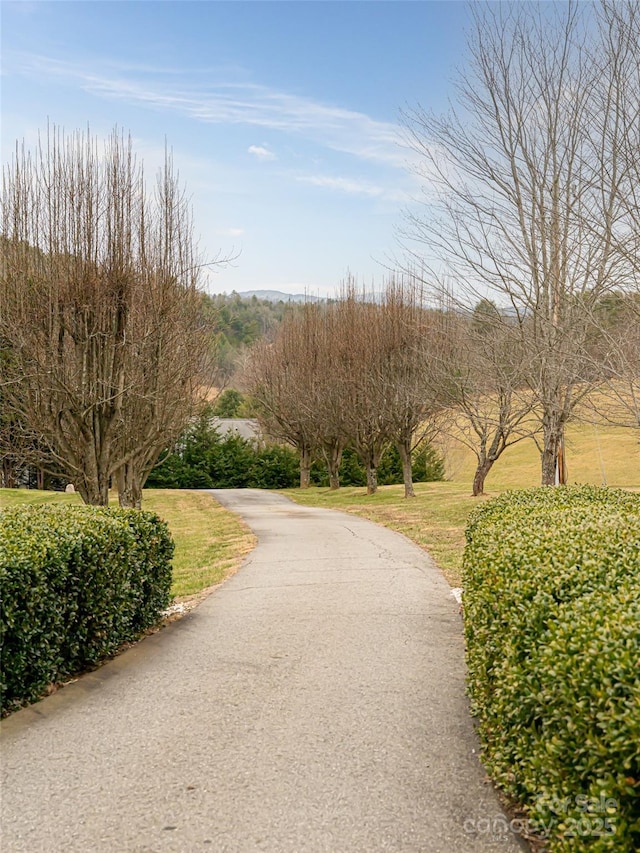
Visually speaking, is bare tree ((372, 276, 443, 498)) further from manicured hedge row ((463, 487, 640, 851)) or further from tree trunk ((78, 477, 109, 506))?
manicured hedge row ((463, 487, 640, 851))

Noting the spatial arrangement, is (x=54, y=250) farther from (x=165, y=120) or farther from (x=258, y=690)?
(x=258, y=690)

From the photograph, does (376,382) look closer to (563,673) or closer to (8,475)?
(8,475)

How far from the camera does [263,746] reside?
4.42 metres

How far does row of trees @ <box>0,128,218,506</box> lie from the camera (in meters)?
12.2

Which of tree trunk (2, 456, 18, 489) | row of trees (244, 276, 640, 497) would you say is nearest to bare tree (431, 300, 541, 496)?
row of trees (244, 276, 640, 497)

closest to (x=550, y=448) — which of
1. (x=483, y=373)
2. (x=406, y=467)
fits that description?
(x=483, y=373)

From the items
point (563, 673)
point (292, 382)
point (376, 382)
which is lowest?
point (563, 673)

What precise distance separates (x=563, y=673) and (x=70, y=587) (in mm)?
3945

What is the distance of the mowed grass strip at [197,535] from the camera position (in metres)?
10.8

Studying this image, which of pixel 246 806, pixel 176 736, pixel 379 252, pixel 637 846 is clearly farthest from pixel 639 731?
pixel 379 252

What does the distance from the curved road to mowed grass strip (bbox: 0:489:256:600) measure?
2.99 metres

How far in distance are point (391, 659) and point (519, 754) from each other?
2918mm

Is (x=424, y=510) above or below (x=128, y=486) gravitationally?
below

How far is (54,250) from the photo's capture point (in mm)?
12312
